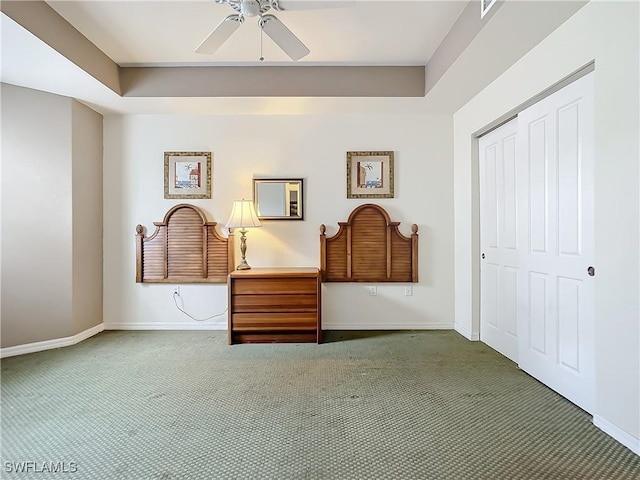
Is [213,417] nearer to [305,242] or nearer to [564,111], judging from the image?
[305,242]

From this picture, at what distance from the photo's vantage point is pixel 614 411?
189cm

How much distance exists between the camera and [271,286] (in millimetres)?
3500

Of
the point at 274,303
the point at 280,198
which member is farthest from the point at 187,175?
the point at 274,303

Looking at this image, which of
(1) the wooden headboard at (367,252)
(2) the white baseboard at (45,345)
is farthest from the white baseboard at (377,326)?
(2) the white baseboard at (45,345)

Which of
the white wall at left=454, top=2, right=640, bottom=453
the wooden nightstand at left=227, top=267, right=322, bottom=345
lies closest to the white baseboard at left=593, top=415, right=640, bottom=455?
the white wall at left=454, top=2, right=640, bottom=453

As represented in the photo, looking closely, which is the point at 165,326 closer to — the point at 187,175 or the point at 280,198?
the point at 187,175

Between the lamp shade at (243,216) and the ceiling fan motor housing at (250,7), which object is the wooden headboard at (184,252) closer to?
the lamp shade at (243,216)

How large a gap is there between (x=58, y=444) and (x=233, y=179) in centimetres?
282

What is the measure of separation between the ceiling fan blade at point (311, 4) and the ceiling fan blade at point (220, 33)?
0.28m

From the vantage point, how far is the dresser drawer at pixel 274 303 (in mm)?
3496

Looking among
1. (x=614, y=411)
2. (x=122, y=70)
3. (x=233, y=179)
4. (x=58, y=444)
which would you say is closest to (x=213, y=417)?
(x=58, y=444)

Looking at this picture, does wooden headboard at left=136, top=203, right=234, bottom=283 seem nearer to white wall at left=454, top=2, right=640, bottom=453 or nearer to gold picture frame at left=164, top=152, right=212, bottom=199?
gold picture frame at left=164, top=152, right=212, bottom=199

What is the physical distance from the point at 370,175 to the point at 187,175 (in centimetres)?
203

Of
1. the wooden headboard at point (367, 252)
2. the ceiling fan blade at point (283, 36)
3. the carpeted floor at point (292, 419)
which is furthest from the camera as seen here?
the wooden headboard at point (367, 252)
